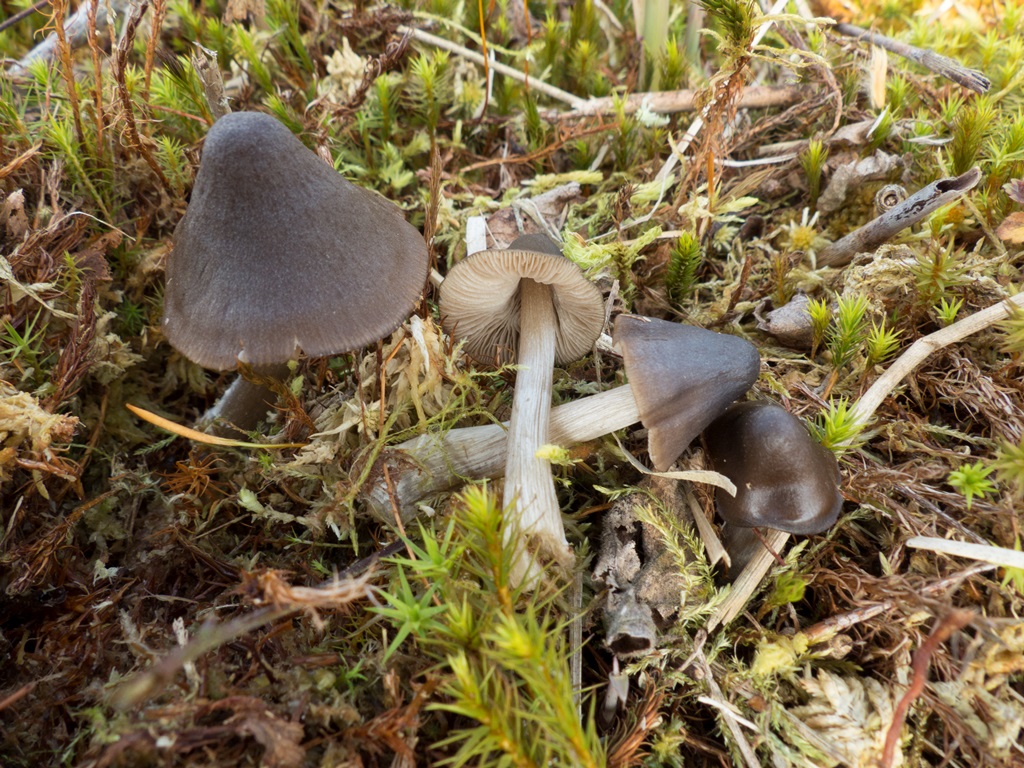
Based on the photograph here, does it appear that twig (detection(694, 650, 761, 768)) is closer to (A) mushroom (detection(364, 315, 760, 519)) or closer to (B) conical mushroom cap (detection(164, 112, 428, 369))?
(A) mushroom (detection(364, 315, 760, 519))

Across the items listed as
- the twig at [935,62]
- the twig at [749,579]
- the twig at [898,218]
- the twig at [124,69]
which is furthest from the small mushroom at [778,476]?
the twig at [124,69]

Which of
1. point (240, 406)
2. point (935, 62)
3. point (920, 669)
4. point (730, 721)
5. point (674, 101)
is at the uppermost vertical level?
point (935, 62)

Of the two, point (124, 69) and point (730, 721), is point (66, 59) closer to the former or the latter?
point (124, 69)

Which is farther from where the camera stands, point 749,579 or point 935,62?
point 935,62

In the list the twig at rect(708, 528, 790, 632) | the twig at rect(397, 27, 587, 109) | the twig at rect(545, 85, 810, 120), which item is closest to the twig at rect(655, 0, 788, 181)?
the twig at rect(545, 85, 810, 120)

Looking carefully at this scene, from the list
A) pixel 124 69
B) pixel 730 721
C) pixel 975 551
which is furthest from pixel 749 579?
pixel 124 69

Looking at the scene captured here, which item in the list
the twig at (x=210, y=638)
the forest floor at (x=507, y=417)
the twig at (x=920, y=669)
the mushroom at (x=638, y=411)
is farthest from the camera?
the mushroom at (x=638, y=411)

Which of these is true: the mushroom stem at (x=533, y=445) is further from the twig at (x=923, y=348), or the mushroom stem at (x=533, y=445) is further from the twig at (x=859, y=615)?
the twig at (x=923, y=348)
